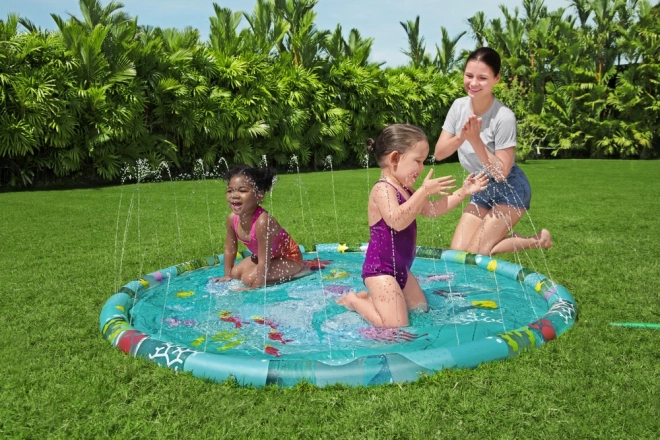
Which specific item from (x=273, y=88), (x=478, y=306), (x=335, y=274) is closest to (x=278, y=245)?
(x=335, y=274)

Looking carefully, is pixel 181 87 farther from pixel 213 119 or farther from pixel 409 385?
pixel 409 385

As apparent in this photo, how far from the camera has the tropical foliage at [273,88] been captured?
511 inches

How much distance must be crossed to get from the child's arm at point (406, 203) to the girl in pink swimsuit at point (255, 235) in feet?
4.31

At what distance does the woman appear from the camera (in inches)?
184

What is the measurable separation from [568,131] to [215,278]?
24148 mm

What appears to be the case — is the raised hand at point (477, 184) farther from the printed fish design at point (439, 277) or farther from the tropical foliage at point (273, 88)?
the tropical foliage at point (273, 88)

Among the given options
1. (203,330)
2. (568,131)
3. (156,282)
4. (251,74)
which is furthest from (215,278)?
(568,131)

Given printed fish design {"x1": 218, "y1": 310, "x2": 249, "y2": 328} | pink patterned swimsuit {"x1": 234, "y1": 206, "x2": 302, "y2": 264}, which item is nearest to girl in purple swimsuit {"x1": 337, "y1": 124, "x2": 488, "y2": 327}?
printed fish design {"x1": 218, "y1": 310, "x2": 249, "y2": 328}

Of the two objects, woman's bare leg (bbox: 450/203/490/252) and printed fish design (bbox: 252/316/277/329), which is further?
woman's bare leg (bbox: 450/203/490/252)

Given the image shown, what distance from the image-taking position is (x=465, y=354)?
3000mm

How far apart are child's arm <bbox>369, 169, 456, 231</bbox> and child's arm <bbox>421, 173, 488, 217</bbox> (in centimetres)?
12

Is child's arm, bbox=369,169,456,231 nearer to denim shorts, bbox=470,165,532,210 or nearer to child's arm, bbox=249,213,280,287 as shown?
child's arm, bbox=249,213,280,287

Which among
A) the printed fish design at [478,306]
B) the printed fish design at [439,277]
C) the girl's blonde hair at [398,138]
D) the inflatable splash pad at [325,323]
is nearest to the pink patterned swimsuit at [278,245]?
the inflatable splash pad at [325,323]

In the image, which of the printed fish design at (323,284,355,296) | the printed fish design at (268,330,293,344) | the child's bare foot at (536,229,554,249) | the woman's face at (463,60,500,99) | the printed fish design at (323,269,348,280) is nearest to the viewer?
the printed fish design at (268,330,293,344)
